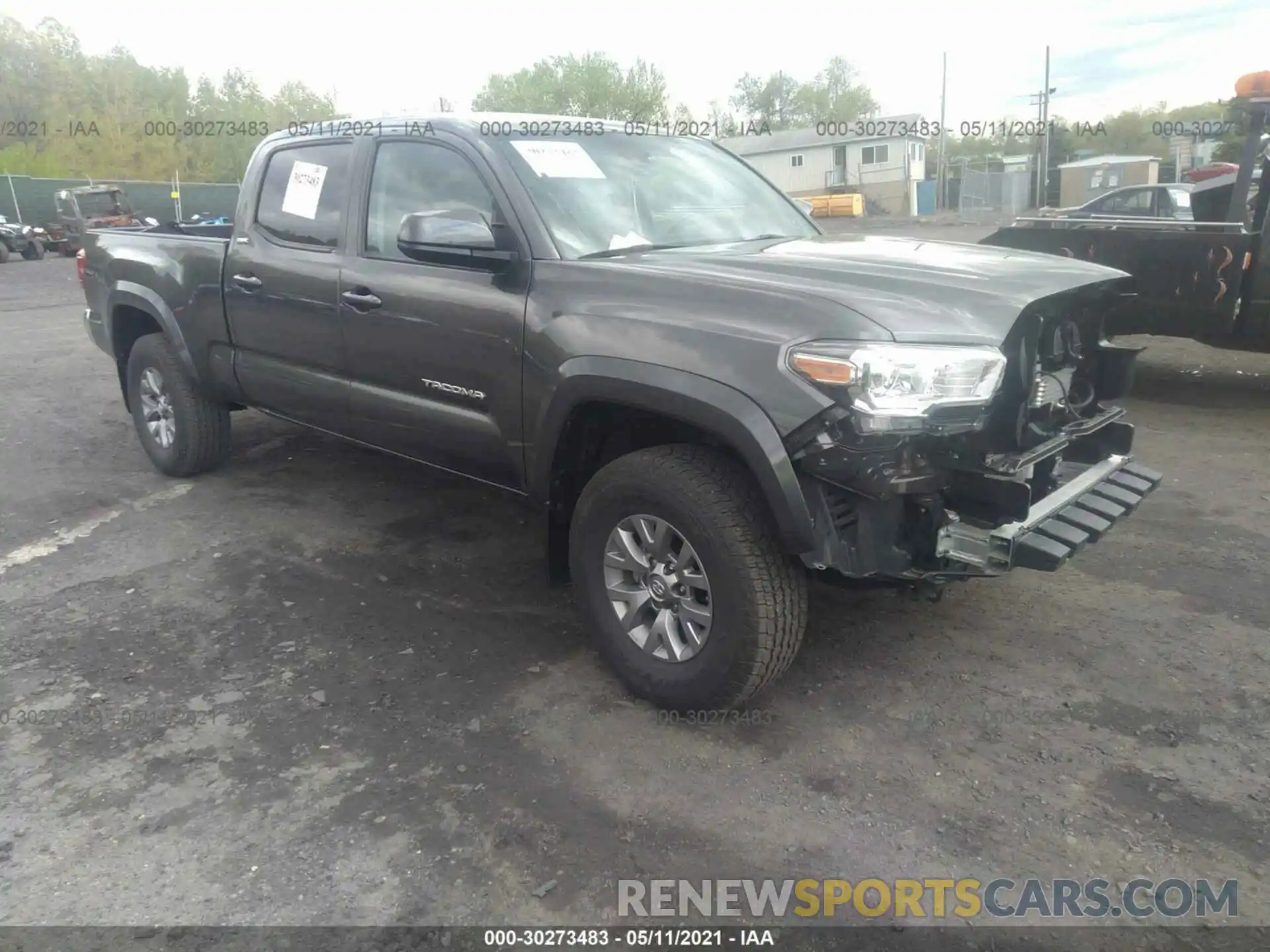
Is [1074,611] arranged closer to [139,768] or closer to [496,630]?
[496,630]

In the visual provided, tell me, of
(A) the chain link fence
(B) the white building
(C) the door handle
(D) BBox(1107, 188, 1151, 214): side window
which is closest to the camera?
(C) the door handle

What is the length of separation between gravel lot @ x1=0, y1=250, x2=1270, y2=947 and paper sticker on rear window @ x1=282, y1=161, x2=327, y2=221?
→ 1585mm

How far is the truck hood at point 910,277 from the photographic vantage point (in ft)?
9.03

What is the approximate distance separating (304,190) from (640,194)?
168 centimetres

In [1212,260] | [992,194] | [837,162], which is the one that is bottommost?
[1212,260]

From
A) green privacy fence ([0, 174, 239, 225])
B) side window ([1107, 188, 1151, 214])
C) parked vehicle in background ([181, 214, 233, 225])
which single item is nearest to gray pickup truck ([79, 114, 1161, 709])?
parked vehicle in background ([181, 214, 233, 225])

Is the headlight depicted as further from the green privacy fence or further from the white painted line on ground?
the green privacy fence

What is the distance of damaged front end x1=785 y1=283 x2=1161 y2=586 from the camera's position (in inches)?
105

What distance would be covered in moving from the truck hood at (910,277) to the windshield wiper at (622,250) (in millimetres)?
84

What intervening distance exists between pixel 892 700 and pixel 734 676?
0.67 meters

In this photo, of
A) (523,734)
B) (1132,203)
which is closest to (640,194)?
(523,734)

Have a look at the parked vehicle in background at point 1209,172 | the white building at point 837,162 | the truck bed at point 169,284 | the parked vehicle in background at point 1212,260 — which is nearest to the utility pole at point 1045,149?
the white building at point 837,162

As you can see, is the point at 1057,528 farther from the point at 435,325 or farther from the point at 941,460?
the point at 435,325

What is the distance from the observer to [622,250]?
3588 millimetres
